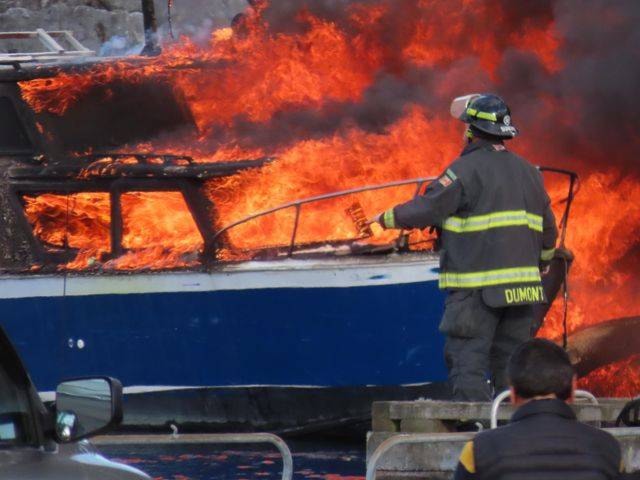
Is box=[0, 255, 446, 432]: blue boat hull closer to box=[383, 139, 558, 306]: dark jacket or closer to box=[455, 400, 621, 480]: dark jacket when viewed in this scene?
box=[383, 139, 558, 306]: dark jacket

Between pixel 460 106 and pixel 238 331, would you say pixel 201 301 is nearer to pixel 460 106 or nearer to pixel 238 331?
pixel 238 331

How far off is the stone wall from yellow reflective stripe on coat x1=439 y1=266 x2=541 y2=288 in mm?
16106

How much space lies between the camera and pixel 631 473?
6.68 m

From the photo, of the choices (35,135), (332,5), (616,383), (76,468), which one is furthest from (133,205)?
(76,468)

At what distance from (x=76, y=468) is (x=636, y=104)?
9.02 m

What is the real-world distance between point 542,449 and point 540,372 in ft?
0.71

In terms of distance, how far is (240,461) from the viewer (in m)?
11.8

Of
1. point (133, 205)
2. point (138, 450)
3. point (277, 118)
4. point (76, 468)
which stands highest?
point (277, 118)

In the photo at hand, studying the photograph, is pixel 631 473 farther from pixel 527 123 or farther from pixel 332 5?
pixel 332 5

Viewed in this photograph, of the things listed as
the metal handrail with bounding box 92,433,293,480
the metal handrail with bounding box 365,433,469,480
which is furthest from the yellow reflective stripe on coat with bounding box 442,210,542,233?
the metal handrail with bounding box 365,433,469,480

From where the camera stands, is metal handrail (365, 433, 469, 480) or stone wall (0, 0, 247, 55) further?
stone wall (0, 0, 247, 55)

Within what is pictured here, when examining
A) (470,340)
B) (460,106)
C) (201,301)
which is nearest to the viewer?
(470,340)

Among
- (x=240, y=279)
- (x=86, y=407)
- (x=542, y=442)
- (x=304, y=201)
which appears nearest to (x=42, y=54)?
(x=240, y=279)

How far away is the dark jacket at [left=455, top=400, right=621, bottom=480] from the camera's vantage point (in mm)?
4562
